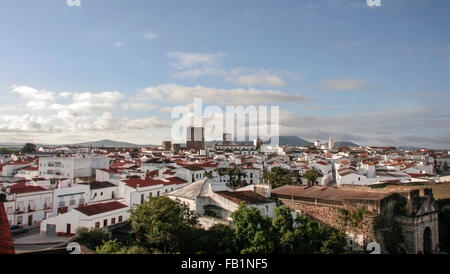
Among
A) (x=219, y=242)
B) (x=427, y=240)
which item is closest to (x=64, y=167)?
(x=219, y=242)

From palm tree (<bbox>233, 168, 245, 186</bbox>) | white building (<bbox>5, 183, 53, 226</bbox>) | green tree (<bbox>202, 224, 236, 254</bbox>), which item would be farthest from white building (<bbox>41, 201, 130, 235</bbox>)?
palm tree (<bbox>233, 168, 245, 186</bbox>)

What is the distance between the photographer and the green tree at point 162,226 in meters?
15.0

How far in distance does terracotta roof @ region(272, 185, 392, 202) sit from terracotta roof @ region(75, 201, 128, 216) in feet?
37.4

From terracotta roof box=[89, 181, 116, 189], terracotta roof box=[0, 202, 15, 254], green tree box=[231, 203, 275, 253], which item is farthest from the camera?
terracotta roof box=[89, 181, 116, 189]

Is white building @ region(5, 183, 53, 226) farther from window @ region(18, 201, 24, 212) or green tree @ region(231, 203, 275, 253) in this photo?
green tree @ region(231, 203, 275, 253)

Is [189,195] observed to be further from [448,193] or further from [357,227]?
[448,193]

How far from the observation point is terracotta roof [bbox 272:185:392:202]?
21.3 m

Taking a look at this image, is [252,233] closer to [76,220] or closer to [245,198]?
[245,198]

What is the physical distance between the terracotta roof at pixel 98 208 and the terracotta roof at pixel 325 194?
11.4 meters

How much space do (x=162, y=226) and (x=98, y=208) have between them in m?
7.43

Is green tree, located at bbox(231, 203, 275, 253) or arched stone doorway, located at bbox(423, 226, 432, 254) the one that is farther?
arched stone doorway, located at bbox(423, 226, 432, 254)

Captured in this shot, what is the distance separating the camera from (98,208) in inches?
810

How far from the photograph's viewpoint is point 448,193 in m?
26.8
